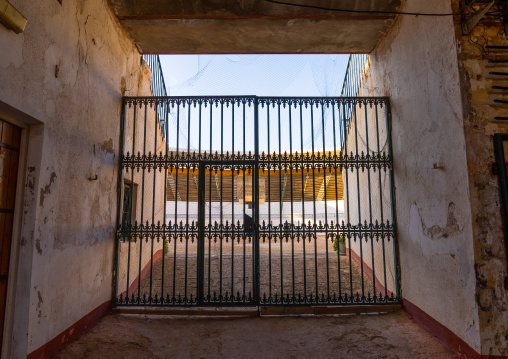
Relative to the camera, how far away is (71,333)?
3.10 metres

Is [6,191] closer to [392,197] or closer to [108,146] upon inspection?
[108,146]

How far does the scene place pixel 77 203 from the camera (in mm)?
3262

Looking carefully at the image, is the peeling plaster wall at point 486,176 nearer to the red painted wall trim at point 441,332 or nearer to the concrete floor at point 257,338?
the red painted wall trim at point 441,332

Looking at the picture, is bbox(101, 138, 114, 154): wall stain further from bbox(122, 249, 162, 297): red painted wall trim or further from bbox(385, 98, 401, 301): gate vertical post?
bbox(385, 98, 401, 301): gate vertical post

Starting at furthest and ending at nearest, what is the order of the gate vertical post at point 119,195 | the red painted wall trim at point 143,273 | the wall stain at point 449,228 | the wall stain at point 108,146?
the red painted wall trim at point 143,273, the gate vertical post at point 119,195, the wall stain at point 108,146, the wall stain at point 449,228

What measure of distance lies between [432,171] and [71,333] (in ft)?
14.2

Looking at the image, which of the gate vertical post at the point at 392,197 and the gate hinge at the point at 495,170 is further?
the gate vertical post at the point at 392,197

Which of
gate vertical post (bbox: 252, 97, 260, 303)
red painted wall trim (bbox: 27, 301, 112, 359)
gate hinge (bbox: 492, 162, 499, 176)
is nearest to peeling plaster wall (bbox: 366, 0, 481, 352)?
gate hinge (bbox: 492, 162, 499, 176)

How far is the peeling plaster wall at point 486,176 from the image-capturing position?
254cm

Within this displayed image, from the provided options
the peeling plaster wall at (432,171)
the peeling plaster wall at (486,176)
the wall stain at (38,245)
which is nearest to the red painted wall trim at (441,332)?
the peeling plaster wall at (432,171)

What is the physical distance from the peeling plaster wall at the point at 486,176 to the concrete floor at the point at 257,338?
67cm

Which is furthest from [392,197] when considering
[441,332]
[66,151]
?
[66,151]

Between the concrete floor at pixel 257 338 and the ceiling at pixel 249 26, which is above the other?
the ceiling at pixel 249 26

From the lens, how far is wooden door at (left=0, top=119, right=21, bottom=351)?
94.0 inches
